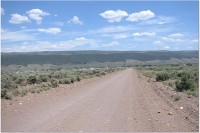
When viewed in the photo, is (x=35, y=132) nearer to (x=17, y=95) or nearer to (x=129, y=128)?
(x=129, y=128)

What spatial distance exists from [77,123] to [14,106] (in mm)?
4986

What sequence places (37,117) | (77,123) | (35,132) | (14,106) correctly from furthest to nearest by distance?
(14,106) < (37,117) < (77,123) < (35,132)

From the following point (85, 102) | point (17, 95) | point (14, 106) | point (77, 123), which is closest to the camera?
point (77, 123)

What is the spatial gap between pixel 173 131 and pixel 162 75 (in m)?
25.9

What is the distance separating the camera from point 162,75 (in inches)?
1367

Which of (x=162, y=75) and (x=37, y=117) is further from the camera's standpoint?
(x=162, y=75)

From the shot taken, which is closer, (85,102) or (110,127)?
(110,127)

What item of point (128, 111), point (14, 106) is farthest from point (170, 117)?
point (14, 106)

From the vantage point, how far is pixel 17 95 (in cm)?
1823

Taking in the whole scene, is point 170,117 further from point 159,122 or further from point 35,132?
point 35,132

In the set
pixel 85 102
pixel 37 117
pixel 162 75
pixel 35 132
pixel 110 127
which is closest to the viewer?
pixel 35 132

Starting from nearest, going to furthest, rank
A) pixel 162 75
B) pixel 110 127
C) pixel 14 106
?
pixel 110 127 → pixel 14 106 → pixel 162 75

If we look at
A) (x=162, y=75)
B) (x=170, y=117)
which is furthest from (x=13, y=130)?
(x=162, y=75)

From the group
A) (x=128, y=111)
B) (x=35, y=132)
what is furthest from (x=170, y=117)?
(x=35, y=132)
